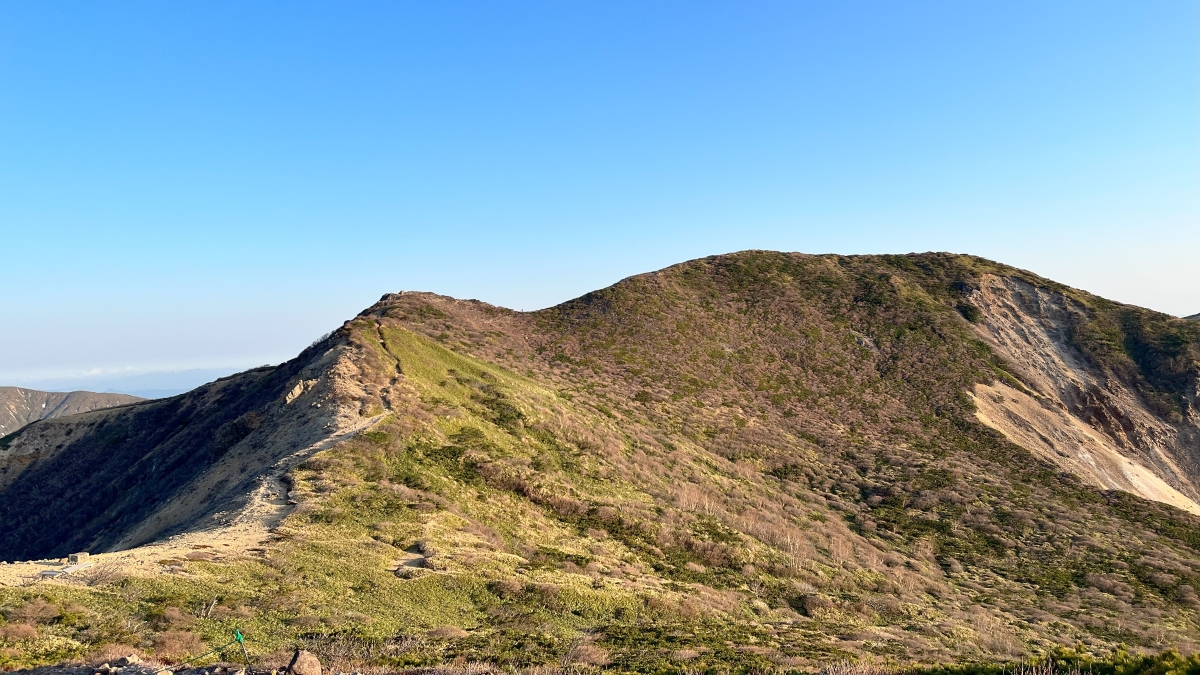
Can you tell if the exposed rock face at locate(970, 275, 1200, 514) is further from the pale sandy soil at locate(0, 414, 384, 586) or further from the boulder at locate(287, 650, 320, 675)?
the boulder at locate(287, 650, 320, 675)

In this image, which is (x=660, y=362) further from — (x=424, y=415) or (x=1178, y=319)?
(x=1178, y=319)

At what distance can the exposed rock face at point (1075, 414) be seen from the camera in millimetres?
60094

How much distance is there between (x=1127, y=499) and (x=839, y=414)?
24.2 meters

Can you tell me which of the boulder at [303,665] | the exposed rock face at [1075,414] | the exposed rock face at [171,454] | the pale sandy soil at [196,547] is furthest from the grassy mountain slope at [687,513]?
the boulder at [303,665]

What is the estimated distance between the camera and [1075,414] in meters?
69.9

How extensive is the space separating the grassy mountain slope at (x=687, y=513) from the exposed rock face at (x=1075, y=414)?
1.60 metres

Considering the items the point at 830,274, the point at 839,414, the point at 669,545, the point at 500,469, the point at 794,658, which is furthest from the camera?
the point at 830,274

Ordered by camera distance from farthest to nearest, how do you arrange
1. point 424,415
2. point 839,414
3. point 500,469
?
1. point 839,414
2. point 424,415
3. point 500,469

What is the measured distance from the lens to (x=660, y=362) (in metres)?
70.6

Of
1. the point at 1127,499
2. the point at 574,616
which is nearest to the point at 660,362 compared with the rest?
the point at 1127,499

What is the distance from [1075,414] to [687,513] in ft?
198

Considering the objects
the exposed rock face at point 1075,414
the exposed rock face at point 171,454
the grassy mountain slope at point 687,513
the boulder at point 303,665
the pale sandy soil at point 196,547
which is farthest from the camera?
the exposed rock face at point 1075,414

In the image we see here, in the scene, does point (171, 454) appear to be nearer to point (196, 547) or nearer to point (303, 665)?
point (196, 547)

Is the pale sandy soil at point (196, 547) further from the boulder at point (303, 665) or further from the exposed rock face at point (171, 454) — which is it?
the boulder at point (303, 665)
